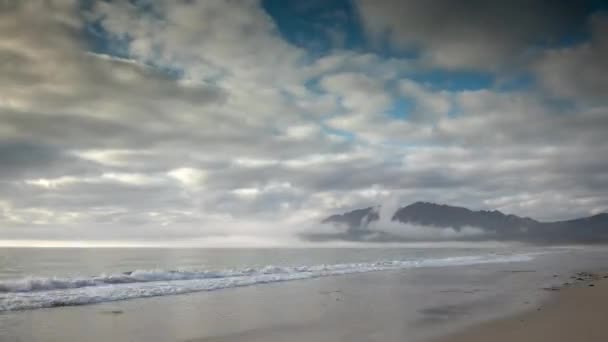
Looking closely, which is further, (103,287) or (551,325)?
(103,287)

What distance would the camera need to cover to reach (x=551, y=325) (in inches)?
415

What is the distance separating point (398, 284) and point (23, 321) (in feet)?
53.9

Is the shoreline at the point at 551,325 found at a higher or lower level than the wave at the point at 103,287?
lower

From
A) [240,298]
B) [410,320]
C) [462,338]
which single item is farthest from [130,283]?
[462,338]

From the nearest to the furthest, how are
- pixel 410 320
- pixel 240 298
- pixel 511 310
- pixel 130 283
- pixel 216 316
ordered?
pixel 410 320 → pixel 216 316 → pixel 511 310 → pixel 240 298 → pixel 130 283

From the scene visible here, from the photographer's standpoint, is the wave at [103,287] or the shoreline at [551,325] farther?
the wave at [103,287]

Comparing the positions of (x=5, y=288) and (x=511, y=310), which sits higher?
(x=5, y=288)

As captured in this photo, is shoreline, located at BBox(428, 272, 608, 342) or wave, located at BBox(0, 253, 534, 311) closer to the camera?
shoreline, located at BBox(428, 272, 608, 342)

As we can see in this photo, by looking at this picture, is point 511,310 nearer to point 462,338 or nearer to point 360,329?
point 462,338

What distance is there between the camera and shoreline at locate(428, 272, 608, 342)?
9328mm

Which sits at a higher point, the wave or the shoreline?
the wave

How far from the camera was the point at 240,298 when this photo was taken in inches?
656

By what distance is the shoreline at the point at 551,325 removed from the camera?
933 cm

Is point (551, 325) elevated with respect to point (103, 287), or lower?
lower
